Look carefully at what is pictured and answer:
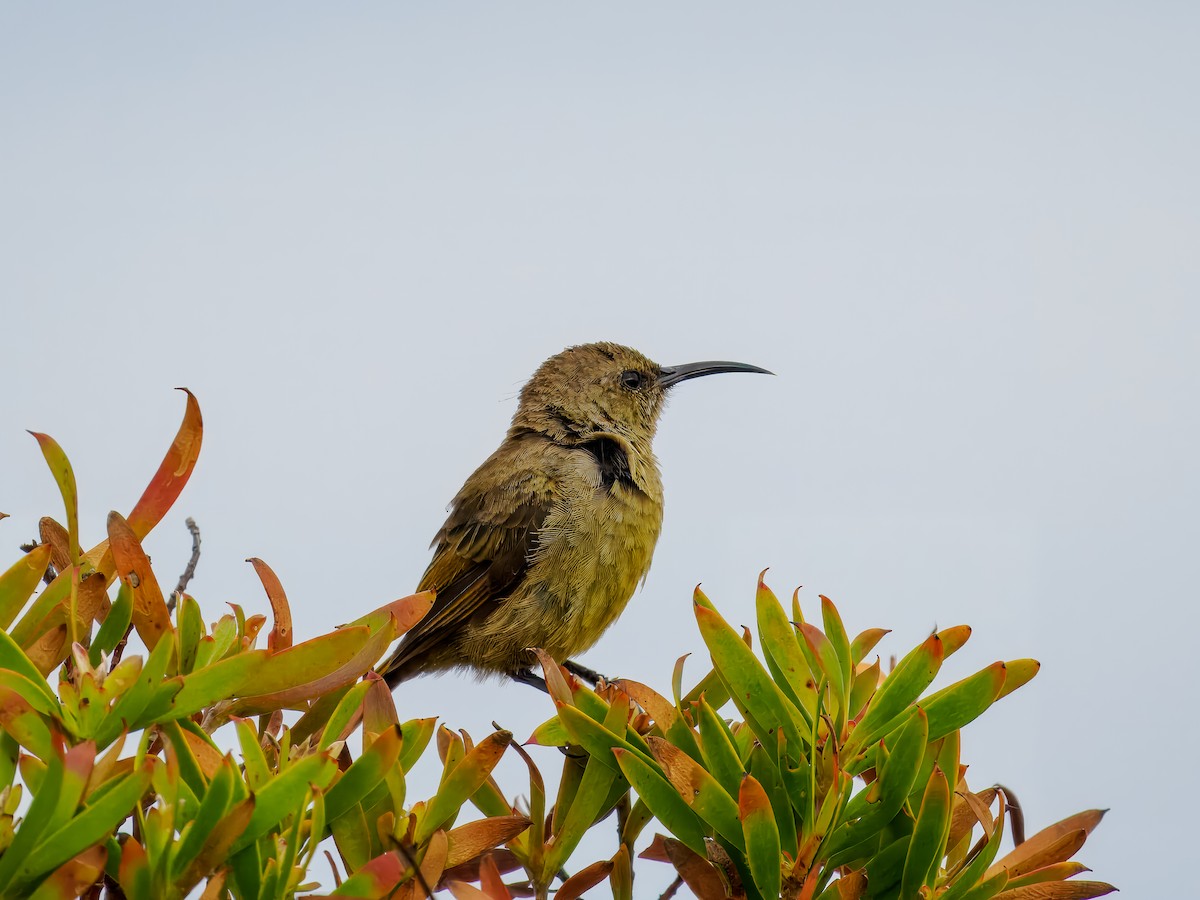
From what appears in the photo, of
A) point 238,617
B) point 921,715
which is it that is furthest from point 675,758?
point 238,617

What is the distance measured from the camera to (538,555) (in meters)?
4.43

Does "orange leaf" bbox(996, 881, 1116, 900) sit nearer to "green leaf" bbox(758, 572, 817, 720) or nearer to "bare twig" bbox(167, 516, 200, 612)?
"green leaf" bbox(758, 572, 817, 720)

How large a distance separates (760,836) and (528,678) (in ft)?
9.68

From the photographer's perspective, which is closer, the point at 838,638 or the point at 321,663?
the point at 321,663

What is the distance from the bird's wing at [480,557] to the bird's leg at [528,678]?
0.27 m

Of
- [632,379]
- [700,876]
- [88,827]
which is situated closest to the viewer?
[88,827]

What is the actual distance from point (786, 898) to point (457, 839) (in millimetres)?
481

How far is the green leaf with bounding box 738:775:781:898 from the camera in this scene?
63.1 inches

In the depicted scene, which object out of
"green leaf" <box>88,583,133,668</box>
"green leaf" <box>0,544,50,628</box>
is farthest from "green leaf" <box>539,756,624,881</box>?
"green leaf" <box>0,544,50,628</box>

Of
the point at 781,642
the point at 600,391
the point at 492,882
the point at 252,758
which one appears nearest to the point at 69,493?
the point at 252,758

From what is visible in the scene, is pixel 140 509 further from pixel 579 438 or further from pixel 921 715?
pixel 579 438

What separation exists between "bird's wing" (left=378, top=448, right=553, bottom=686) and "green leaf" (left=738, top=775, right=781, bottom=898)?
2.74m

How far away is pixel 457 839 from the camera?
Result: 5.87ft

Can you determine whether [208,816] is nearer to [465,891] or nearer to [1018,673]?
[465,891]
